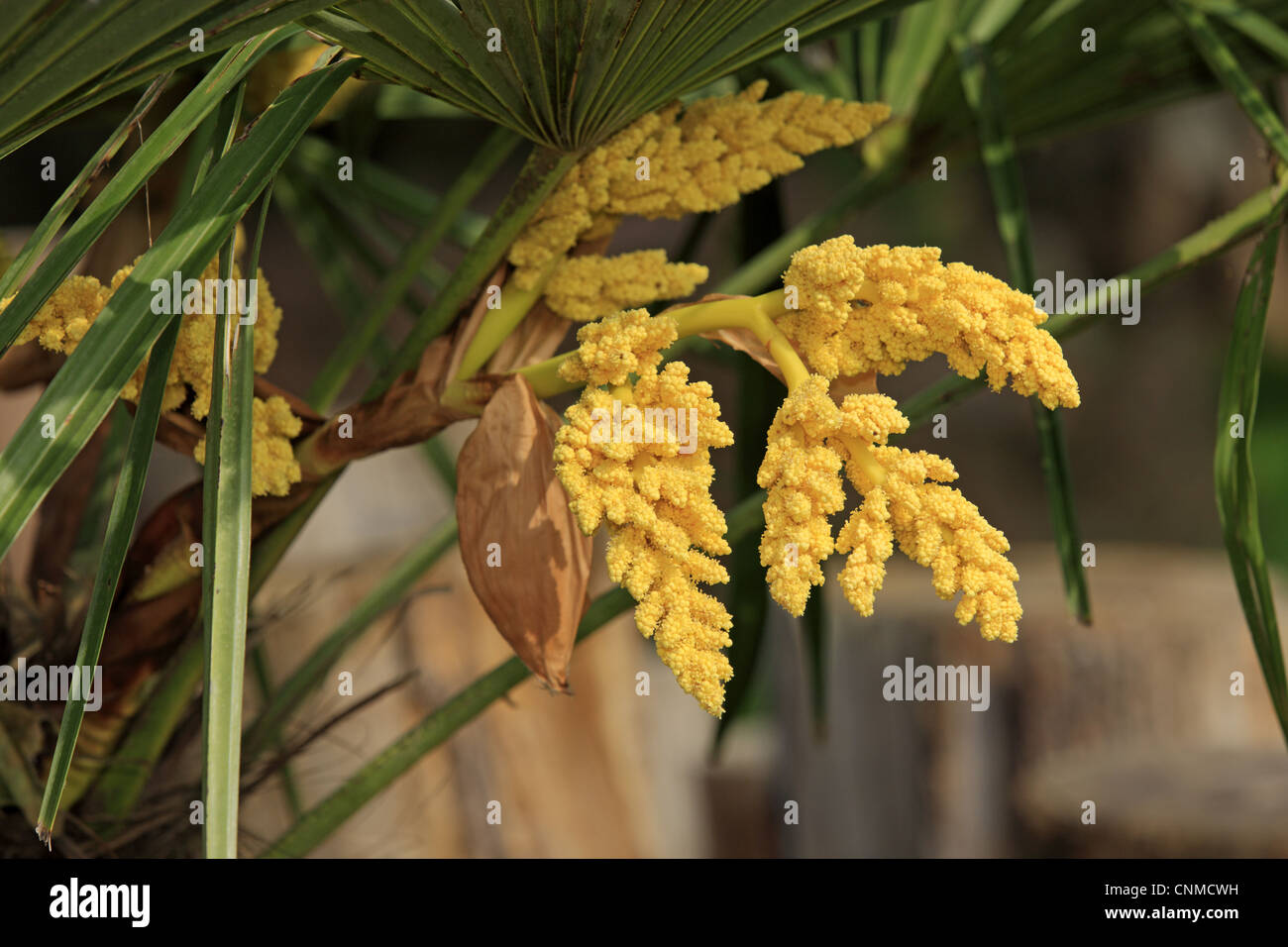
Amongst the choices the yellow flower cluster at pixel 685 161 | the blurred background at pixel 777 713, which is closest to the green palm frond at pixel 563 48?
the yellow flower cluster at pixel 685 161

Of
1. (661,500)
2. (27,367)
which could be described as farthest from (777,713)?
(661,500)

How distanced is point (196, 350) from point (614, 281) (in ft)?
0.48

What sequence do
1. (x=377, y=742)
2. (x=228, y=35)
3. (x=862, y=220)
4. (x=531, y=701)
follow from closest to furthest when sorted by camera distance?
(x=228, y=35), (x=377, y=742), (x=531, y=701), (x=862, y=220)

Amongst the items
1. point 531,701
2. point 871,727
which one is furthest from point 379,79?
point 871,727

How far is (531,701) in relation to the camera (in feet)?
5.03

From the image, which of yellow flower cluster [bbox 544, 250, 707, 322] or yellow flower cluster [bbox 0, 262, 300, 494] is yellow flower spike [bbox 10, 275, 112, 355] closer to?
yellow flower cluster [bbox 0, 262, 300, 494]

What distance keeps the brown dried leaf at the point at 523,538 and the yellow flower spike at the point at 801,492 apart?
0.08 metres

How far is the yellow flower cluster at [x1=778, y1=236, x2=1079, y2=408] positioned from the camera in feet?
1.04

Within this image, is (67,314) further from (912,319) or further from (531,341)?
(912,319)

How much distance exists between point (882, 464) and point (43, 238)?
0.25 m

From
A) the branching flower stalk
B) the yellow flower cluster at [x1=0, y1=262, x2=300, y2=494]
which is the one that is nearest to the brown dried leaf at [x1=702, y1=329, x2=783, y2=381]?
the branching flower stalk

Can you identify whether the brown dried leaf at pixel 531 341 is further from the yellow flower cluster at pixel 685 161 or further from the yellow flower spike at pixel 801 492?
the yellow flower spike at pixel 801 492

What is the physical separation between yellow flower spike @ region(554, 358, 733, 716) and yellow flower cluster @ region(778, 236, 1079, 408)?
4 cm
